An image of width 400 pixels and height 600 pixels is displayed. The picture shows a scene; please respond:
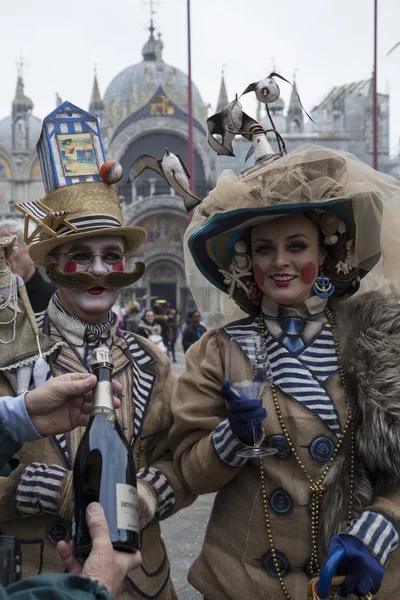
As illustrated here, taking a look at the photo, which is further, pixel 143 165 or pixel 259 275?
pixel 143 165

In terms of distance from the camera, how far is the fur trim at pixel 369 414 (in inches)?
80.3

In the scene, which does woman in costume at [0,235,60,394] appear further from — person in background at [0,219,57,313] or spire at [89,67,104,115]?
spire at [89,67,104,115]

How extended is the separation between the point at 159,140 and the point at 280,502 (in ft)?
140

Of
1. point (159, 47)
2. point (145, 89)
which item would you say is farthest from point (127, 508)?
point (159, 47)

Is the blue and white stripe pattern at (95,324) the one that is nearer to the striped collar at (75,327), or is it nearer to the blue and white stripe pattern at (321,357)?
the striped collar at (75,327)

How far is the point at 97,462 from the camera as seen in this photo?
166 cm

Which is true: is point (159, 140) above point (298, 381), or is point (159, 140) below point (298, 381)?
above

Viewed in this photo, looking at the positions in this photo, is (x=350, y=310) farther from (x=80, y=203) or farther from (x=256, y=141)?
(x=80, y=203)

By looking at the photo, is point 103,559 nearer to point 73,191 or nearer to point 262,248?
point 262,248

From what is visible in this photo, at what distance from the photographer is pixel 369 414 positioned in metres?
2.09

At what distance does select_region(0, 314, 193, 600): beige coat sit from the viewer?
230cm

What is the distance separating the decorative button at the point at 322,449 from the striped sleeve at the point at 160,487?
51 centimetres

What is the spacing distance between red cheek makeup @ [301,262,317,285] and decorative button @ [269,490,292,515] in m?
0.68

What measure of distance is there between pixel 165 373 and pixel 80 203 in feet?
2.27
